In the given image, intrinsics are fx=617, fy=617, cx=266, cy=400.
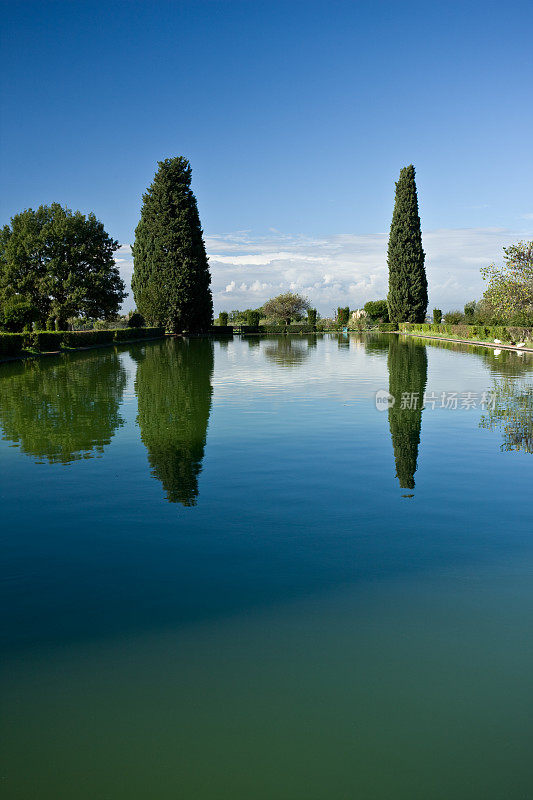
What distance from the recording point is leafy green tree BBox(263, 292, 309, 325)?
6981 cm

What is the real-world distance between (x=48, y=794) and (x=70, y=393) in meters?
11.9

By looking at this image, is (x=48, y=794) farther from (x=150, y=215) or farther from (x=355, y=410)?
(x=150, y=215)

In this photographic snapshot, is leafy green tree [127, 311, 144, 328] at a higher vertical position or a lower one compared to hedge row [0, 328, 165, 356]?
higher

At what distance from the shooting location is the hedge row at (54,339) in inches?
983

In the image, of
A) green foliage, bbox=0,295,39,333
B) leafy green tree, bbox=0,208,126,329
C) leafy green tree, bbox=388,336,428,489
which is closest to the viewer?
leafy green tree, bbox=388,336,428,489

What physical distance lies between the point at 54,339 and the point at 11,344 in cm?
444

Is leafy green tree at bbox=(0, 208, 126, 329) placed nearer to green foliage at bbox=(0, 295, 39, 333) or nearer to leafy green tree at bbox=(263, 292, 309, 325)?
green foliage at bbox=(0, 295, 39, 333)

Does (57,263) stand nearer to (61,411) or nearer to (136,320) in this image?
(136,320)

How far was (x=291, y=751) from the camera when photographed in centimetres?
244

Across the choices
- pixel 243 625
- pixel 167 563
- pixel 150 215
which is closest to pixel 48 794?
pixel 243 625

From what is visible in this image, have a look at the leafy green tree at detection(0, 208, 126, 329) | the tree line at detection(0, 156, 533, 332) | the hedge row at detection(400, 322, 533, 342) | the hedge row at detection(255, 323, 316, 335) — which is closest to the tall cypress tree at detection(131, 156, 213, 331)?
the tree line at detection(0, 156, 533, 332)

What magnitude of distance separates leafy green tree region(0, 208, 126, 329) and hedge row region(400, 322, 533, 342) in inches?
922

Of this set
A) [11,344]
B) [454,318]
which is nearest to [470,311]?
[454,318]

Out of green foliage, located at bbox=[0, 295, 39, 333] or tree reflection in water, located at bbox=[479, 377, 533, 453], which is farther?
green foliage, located at bbox=[0, 295, 39, 333]
